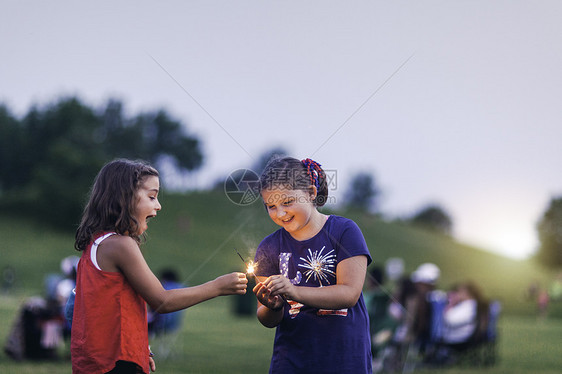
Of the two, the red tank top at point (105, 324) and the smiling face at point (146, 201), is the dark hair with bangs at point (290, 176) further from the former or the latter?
the red tank top at point (105, 324)

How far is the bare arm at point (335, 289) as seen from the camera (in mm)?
3051

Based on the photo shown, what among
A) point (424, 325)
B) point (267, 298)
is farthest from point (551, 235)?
point (267, 298)

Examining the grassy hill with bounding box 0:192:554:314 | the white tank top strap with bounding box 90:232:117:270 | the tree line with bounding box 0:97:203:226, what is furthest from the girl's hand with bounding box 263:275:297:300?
the tree line with bounding box 0:97:203:226

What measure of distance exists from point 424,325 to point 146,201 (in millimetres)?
9532

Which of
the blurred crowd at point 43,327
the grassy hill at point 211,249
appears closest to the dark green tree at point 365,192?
the grassy hill at point 211,249

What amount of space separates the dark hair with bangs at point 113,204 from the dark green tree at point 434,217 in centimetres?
13411

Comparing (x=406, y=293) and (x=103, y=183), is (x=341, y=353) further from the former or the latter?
(x=406, y=293)

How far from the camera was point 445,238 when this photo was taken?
83125mm

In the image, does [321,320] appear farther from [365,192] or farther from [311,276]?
[365,192]

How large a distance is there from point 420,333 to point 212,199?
64.6 m

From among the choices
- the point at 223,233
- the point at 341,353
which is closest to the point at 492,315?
the point at 341,353

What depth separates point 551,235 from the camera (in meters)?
84.9

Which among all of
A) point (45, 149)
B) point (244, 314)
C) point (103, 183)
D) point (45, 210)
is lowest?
point (244, 314)

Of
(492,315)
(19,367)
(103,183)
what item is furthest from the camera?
(492,315)
